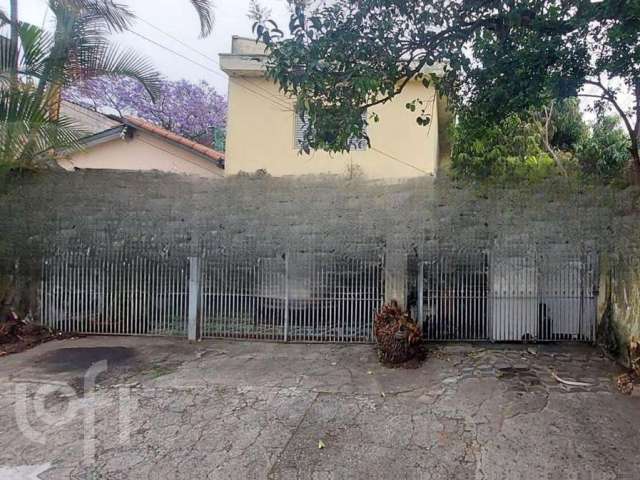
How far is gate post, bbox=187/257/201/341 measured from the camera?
20.8 ft

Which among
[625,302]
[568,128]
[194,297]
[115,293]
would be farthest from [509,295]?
[568,128]

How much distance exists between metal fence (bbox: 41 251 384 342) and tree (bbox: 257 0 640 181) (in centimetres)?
253

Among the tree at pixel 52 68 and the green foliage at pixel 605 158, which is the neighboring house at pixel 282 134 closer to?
the tree at pixel 52 68

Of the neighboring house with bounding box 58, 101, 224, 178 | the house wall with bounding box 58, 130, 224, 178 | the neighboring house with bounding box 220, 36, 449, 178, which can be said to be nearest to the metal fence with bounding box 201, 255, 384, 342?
the neighboring house with bounding box 220, 36, 449, 178

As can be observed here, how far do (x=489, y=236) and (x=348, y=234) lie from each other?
75.5 inches

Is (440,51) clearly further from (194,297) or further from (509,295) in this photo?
(194,297)

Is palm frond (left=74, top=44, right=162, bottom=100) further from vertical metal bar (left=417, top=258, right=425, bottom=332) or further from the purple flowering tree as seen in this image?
the purple flowering tree

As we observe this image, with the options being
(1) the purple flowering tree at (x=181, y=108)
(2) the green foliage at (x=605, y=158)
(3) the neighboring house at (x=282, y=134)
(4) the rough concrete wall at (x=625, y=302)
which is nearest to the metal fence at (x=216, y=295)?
(3) the neighboring house at (x=282, y=134)

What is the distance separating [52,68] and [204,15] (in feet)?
8.72

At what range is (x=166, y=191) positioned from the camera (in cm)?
647

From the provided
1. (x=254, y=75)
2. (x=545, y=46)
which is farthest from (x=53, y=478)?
(x=254, y=75)

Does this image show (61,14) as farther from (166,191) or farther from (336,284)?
(336,284)

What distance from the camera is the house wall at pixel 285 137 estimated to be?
7812mm

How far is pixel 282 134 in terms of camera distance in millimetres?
7875
